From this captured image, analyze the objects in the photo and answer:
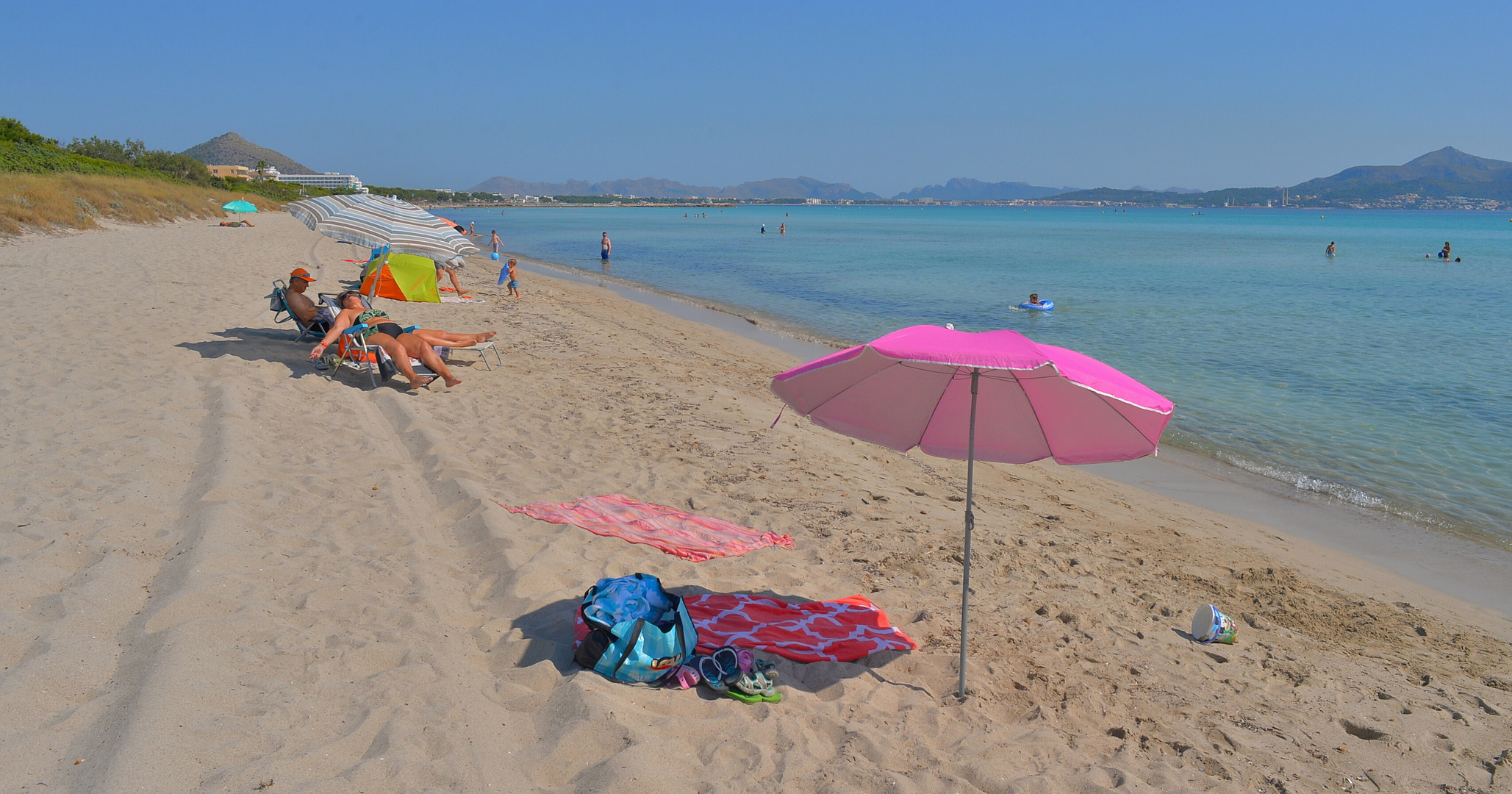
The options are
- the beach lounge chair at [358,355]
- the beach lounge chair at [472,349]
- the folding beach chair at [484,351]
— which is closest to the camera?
the beach lounge chair at [358,355]

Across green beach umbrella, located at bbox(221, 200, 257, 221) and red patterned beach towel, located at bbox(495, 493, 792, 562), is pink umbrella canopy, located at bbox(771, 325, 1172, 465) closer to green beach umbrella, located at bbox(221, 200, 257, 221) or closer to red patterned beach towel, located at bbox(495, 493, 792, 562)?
red patterned beach towel, located at bbox(495, 493, 792, 562)

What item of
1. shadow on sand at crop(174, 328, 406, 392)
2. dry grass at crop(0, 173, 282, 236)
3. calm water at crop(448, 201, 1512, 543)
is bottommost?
calm water at crop(448, 201, 1512, 543)

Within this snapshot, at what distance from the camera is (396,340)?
8562 millimetres

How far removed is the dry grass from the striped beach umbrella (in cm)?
1404

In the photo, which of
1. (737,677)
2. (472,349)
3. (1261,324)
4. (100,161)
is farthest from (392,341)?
(100,161)

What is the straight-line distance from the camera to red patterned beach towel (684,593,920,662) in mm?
3963

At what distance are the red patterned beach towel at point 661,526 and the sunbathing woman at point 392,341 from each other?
138 inches

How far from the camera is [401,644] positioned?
357 centimetres

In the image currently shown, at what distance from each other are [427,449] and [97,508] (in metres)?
2.19

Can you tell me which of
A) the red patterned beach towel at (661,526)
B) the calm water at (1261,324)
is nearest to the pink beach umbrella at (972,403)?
the red patterned beach towel at (661,526)

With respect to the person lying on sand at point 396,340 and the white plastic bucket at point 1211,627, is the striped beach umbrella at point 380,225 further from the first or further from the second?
the white plastic bucket at point 1211,627

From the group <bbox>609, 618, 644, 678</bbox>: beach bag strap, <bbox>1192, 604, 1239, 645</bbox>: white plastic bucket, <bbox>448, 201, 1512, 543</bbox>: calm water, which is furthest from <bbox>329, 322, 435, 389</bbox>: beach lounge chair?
<bbox>448, 201, 1512, 543</bbox>: calm water

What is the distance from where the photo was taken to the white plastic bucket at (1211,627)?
4.53 meters

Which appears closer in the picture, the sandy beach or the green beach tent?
the sandy beach
